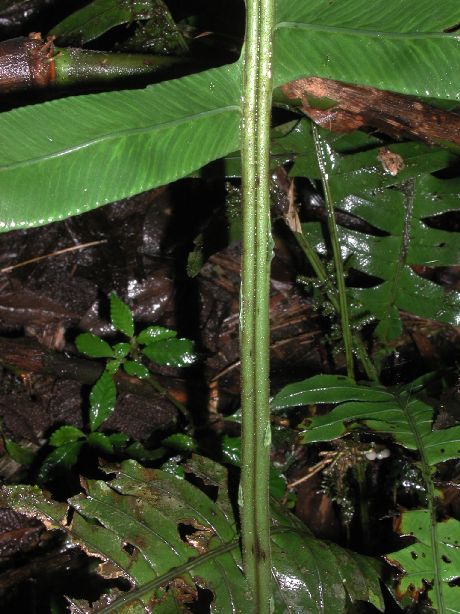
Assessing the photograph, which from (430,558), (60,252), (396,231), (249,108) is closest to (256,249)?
(249,108)

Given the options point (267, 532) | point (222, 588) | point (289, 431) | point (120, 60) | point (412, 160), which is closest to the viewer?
point (267, 532)

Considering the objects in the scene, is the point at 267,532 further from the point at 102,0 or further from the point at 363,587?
the point at 102,0

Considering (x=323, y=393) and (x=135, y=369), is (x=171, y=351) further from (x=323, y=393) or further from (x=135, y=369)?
(x=323, y=393)

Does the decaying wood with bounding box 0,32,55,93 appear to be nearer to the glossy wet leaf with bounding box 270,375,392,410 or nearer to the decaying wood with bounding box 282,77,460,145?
the decaying wood with bounding box 282,77,460,145

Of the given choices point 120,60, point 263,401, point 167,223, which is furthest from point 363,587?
point 167,223

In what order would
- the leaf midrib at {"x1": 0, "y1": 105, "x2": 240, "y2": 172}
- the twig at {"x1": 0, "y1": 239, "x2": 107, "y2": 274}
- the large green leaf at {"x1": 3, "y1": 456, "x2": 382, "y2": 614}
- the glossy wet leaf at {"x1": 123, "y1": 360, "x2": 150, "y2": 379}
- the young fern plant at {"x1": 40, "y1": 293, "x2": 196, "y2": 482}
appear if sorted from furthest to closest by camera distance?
the twig at {"x1": 0, "y1": 239, "x2": 107, "y2": 274}, the glossy wet leaf at {"x1": 123, "y1": 360, "x2": 150, "y2": 379}, the young fern plant at {"x1": 40, "y1": 293, "x2": 196, "y2": 482}, the large green leaf at {"x1": 3, "y1": 456, "x2": 382, "y2": 614}, the leaf midrib at {"x1": 0, "y1": 105, "x2": 240, "y2": 172}

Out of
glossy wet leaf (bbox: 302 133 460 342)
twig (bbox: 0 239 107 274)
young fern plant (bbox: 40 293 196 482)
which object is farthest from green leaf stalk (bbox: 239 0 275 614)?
twig (bbox: 0 239 107 274)
